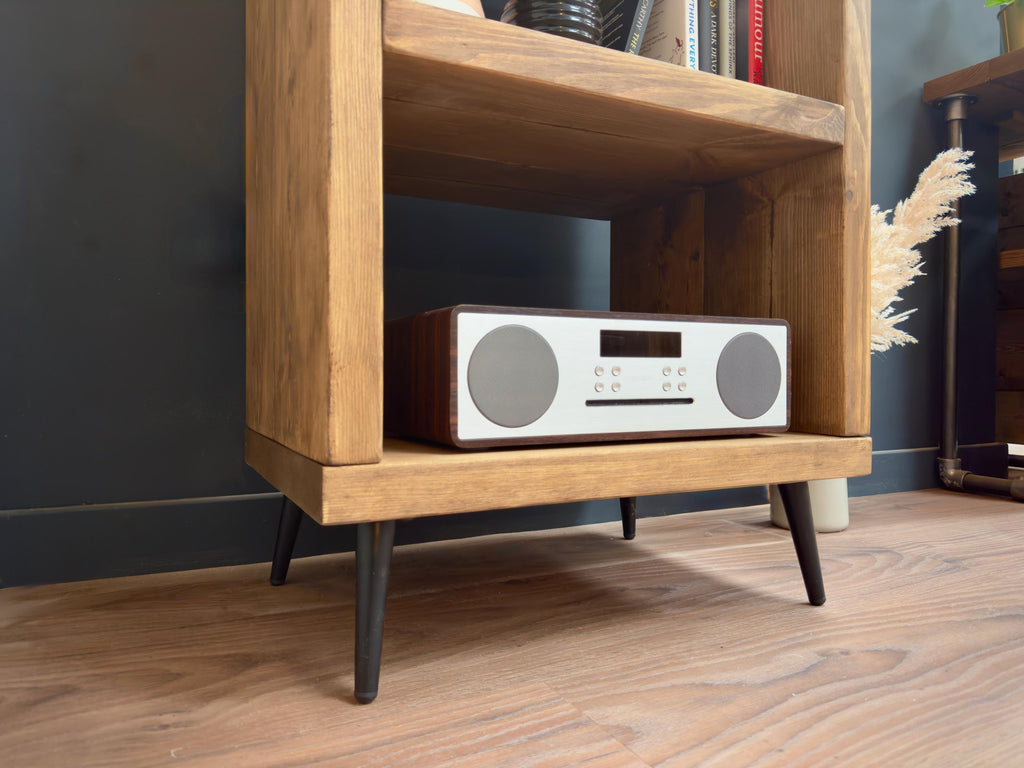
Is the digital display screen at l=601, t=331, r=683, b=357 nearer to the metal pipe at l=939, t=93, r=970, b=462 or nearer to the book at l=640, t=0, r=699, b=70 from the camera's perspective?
the book at l=640, t=0, r=699, b=70

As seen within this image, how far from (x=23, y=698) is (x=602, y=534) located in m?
0.84

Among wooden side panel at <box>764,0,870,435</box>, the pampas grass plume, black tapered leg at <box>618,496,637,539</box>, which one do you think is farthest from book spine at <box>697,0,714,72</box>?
black tapered leg at <box>618,496,637,539</box>

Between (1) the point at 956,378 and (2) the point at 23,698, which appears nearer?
(2) the point at 23,698

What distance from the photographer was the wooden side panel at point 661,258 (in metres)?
1.06

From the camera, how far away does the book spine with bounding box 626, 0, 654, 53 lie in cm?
97

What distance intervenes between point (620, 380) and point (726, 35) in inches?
23.2

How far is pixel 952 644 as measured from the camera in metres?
0.72

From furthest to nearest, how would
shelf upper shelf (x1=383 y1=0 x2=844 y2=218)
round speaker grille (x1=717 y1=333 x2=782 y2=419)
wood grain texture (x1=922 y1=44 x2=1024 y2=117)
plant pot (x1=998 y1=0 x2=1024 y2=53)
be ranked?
1. plant pot (x1=998 y1=0 x2=1024 y2=53)
2. wood grain texture (x1=922 y1=44 x2=1024 y2=117)
3. round speaker grille (x1=717 y1=333 x2=782 y2=419)
4. shelf upper shelf (x1=383 y1=0 x2=844 y2=218)

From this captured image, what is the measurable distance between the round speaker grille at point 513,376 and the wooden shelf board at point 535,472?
0.04 m

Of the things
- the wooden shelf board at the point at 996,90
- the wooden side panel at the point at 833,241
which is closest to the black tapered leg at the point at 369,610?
the wooden side panel at the point at 833,241

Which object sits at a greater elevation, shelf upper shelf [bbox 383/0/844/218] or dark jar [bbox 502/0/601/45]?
dark jar [bbox 502/0/601/45]

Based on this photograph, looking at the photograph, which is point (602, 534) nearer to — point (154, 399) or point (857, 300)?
point (857, 300)

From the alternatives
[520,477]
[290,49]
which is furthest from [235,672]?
[290,49]

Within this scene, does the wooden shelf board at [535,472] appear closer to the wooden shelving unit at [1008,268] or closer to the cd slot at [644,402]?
the cd slot at [644,402]
